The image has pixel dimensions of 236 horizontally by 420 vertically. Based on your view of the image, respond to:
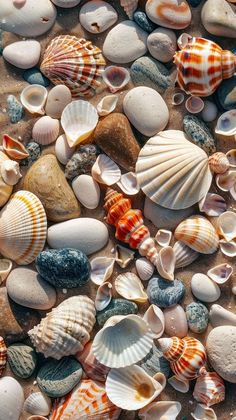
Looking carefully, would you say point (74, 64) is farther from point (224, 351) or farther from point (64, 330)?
point (224, 351)

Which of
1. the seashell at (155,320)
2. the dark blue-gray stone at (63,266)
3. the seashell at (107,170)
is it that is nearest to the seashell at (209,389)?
the seashell at (155,320)

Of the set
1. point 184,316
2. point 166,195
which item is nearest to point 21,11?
point 166,195

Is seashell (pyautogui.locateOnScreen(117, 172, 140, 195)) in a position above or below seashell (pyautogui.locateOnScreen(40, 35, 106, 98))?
below

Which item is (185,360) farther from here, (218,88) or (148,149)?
(218,88)

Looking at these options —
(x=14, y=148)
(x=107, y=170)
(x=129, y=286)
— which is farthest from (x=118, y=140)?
(x=129, y=286)

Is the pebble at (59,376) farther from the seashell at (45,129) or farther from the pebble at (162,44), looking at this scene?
the pebble at (162,44)

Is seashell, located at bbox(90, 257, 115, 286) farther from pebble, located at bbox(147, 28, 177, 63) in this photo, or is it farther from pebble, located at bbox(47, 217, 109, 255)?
pebble, located at bbox(147, 28, 177, 63)

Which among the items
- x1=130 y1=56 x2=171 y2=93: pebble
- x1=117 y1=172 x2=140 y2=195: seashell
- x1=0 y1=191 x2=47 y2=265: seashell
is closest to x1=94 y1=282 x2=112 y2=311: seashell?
x1=0 y1=191 x2=47 y2=265: seashell
